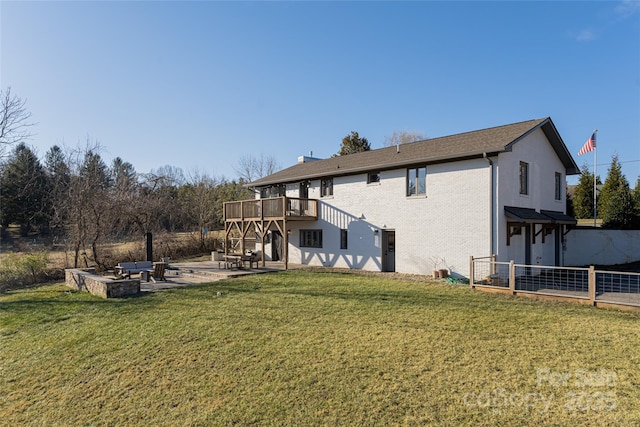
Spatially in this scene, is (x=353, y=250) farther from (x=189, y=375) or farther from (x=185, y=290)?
(x=189, y=375)

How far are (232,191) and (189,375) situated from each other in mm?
35600

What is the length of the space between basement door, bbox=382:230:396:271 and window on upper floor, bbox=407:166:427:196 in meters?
2.16

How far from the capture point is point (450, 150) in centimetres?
1404

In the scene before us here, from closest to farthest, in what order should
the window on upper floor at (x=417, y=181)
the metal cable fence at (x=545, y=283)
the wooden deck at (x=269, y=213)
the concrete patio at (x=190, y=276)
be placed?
the metal cable fence at (x=545, y=283)
the concrete patio at (x=190, y=276)
the window on upper floor at (x=417, y=181)
the wooden deck at (x=269, y=213)

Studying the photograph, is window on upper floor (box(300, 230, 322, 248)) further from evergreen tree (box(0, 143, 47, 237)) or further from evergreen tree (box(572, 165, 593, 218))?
evergreen tree (box(0, 143, 47, 237))

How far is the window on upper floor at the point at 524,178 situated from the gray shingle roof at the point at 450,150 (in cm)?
156

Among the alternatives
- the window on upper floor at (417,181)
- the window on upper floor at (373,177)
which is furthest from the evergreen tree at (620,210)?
the window on upper floor at (373,177)

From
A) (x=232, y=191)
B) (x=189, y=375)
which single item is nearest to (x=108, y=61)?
(x=189, y=375)

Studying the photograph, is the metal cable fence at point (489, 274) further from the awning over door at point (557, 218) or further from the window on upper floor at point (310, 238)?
the window on upper floor at point (310, 238)

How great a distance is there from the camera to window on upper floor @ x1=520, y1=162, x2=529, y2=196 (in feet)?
46.5

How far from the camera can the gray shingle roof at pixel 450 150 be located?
13.0 metres

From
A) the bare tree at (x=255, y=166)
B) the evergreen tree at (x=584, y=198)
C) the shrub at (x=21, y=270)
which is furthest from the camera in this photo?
the bare tree at (x=255, y=166)

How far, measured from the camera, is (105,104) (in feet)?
51.1

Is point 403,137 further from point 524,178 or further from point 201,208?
point 524,178
